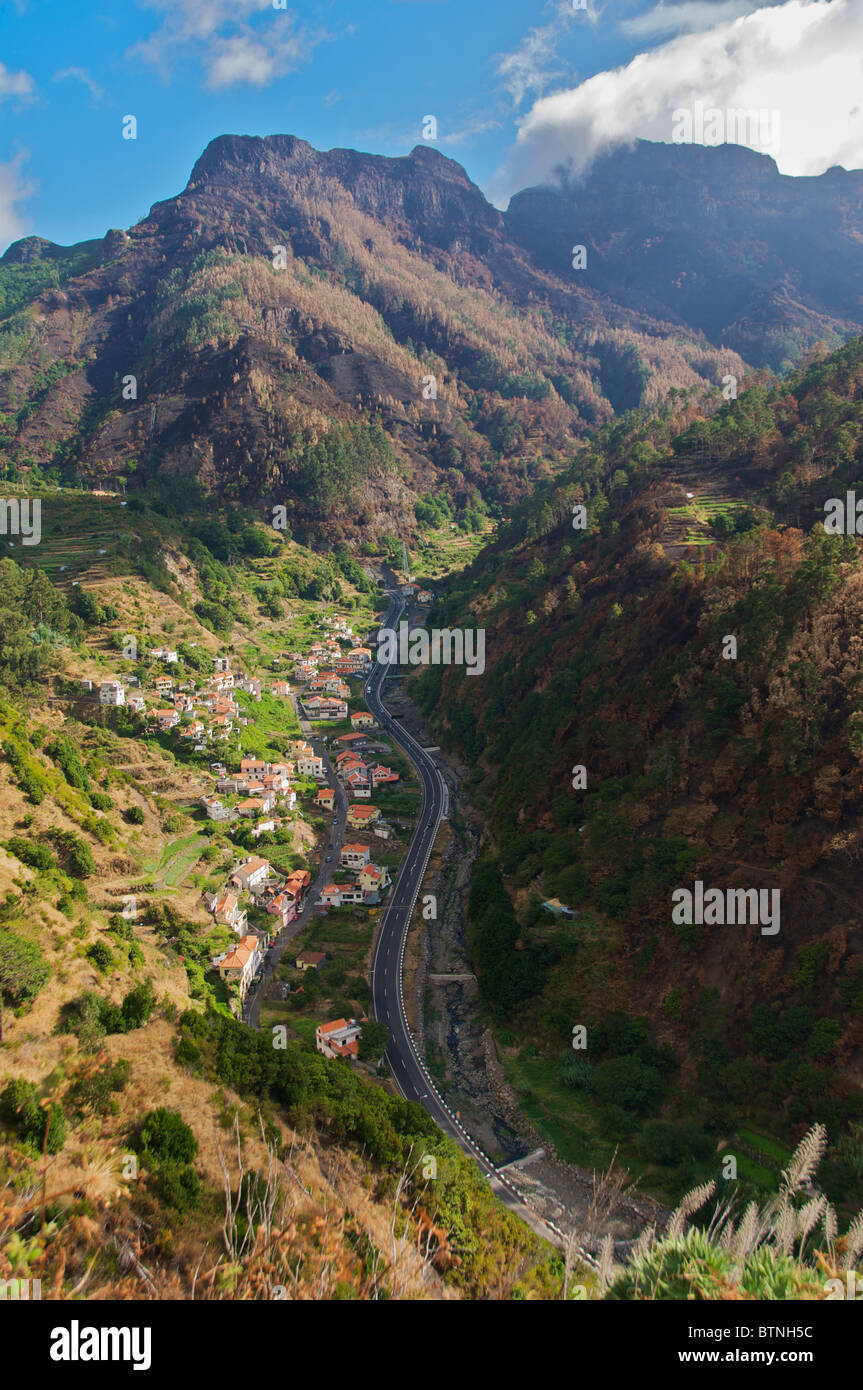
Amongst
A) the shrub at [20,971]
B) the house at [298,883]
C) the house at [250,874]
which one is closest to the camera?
the shrub at [20,971]

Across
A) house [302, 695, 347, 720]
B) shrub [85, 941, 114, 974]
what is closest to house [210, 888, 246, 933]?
shrub [85, 941, 114, 974]

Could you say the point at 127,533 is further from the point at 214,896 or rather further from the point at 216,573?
the point at 214,896

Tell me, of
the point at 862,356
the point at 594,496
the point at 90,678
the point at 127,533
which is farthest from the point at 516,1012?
the point at 127,533

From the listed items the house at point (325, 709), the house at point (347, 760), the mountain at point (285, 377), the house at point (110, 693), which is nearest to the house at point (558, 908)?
the house at point (347, 760)

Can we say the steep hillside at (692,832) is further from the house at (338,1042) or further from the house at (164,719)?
the house at (164,719)

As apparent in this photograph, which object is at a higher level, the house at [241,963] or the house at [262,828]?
the house at [262,828]

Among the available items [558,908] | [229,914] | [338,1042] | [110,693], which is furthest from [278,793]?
[558,908]
